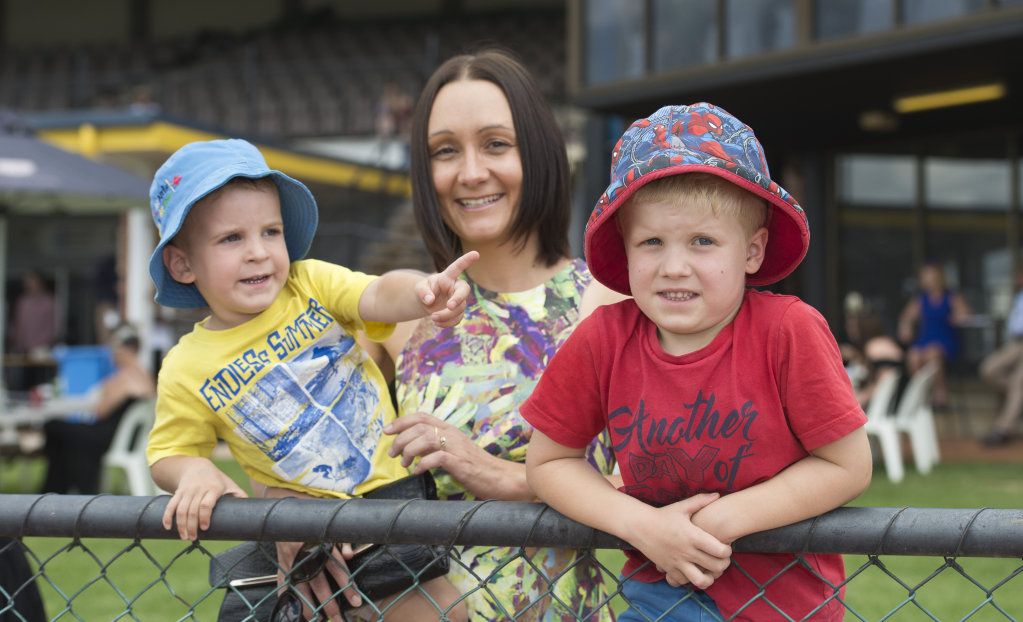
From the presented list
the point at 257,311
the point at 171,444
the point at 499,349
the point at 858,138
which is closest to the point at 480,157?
the point at 499,349

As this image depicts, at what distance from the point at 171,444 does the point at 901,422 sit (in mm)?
8815

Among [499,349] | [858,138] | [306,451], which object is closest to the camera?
[306,451]

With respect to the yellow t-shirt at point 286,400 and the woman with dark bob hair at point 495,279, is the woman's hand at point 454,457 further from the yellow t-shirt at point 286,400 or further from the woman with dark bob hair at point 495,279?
the yellow t-shirt at point 286,400

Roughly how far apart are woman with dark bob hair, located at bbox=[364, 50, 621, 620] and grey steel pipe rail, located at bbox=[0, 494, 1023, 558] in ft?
1.29

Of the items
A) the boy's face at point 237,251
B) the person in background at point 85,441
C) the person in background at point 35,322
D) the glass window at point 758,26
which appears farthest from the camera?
the person in background at point 35,322

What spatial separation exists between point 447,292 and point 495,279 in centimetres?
39

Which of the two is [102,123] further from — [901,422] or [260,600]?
[260,600]

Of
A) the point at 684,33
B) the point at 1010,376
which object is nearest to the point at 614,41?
the point at 684,33

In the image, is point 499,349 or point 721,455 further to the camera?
point 499,349

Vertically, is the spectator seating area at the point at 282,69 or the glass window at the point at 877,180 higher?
the spectator seating area at the point at 282,69

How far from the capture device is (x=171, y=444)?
6.80 ft

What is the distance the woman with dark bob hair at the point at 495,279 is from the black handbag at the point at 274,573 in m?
0.18

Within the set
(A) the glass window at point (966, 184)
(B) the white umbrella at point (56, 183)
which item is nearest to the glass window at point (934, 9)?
(A) the glass window at point (966, 184)

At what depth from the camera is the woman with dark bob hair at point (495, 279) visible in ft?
6.89
